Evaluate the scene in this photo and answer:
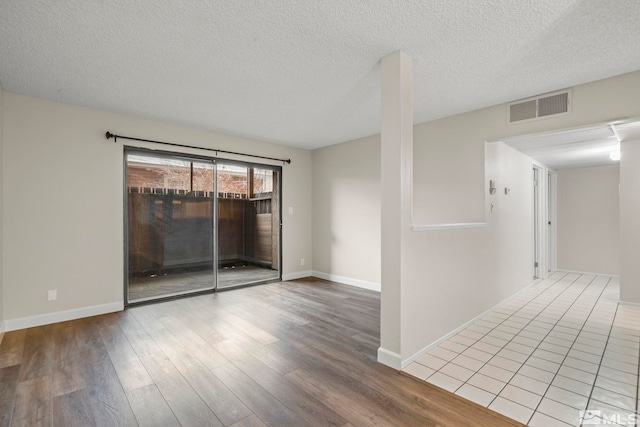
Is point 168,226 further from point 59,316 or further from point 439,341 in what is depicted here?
point 439,341

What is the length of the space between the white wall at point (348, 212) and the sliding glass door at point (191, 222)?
89 cm

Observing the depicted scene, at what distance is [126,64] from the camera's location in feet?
8.61

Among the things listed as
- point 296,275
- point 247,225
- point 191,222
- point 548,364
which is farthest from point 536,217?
point 191,222

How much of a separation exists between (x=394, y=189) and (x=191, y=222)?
11.5ft

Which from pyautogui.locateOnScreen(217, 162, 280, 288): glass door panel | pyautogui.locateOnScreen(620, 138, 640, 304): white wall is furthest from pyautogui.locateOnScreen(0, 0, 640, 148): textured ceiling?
pyautogui.locateOnScreen(620, 138, 640, 304): white wall

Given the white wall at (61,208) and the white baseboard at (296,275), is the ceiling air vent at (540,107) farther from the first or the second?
the white wall at (61,208)

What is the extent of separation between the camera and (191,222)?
4.65m

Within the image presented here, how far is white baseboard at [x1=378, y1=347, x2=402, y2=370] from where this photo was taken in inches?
93.7

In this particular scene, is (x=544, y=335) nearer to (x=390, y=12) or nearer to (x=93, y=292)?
(x=390, y=12)

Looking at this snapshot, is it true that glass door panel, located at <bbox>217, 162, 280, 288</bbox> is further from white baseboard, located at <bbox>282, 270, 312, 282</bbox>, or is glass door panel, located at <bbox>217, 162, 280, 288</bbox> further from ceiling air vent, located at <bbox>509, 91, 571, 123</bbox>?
ceiling air vent, located at <bbox>509, 91, 571, 123</bbox>

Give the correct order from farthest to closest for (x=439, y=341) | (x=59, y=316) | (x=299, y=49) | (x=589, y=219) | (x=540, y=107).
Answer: (x=589, y=219)
(x=59, y=316)
(x=540, y=107)
(x=439, y=341)
(x=299, y=49)

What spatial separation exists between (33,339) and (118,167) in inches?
83.7

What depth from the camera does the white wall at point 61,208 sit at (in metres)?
3.23

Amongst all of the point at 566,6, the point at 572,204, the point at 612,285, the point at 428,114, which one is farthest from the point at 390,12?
the point at 572,204
